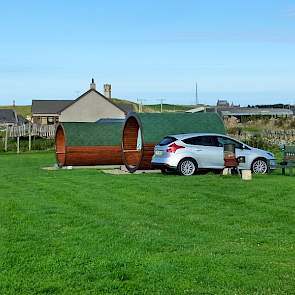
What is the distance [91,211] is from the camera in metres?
11.9

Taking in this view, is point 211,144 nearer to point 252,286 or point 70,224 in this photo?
point 70,224

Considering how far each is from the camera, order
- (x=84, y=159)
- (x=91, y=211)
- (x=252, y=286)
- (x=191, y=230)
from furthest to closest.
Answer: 1. (x=84, y=159)
2. (x=91, y=211)
3. (x=191, y=230)
4. (x=252, y=286)

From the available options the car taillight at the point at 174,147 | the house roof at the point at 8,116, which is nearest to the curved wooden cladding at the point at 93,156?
the car taillight at the point at 174,147

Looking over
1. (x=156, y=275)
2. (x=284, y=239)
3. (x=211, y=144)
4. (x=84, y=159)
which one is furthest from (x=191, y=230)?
(x=84, y=159)

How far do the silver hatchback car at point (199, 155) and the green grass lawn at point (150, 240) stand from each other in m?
5.45

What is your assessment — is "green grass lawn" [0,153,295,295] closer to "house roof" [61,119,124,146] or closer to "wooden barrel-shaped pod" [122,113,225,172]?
"wooden barrel-shaped pod" [122,113,225,172]

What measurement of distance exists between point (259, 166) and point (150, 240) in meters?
13.0

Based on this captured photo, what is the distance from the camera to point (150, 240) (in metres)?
8.95

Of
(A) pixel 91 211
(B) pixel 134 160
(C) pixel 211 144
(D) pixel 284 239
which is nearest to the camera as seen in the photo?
(D) pixel 284 239

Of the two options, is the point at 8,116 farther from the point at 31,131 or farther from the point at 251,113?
the point at 31,131

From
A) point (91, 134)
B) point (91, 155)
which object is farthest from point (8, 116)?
point (91, 155)

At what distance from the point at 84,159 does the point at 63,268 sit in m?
22.7

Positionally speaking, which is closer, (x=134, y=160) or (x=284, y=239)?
(x=284, y=239)

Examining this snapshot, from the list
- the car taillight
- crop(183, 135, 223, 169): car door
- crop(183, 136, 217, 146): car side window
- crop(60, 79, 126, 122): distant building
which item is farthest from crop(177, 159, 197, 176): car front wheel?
crop(60, 79, 126, 122): distant building
